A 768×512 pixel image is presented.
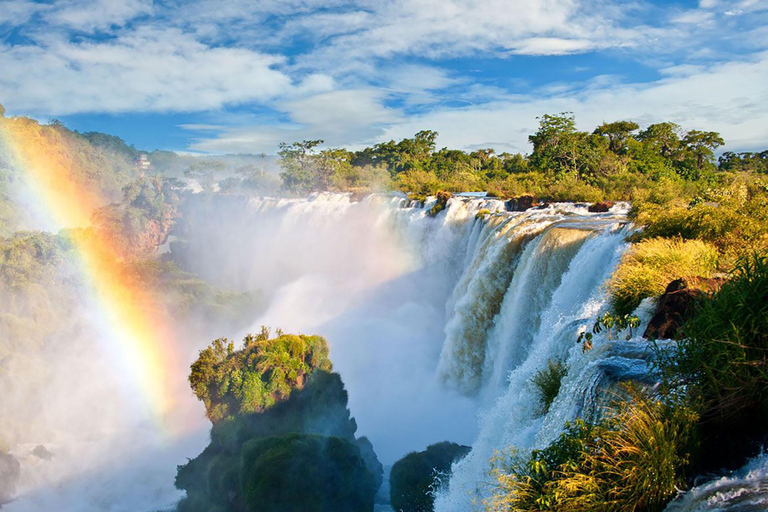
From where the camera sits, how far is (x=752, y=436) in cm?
377

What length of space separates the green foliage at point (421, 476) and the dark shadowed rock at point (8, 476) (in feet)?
44.5

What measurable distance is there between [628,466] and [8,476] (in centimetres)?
2041

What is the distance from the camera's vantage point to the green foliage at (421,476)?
11.4 meters

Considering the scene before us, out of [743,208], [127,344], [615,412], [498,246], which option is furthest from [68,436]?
[743,208]

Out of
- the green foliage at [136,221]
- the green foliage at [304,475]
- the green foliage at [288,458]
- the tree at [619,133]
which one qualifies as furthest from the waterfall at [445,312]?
the tree at [619,133]

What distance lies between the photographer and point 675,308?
17.8 feet

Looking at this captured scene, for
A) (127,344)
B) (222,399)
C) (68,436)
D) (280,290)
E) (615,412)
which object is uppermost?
(280,290)

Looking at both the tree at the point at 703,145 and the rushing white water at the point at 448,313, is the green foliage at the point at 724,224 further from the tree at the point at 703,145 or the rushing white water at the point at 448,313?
the tree at the point at 703,145

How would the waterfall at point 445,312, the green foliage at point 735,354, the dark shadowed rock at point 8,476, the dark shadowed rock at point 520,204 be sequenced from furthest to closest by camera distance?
1. the dark shadowed rock at point 520,204
2. the dark shadowed rock at point 8,476
3. the waterfall at point 445,312
4. the green foliage at point 735,354

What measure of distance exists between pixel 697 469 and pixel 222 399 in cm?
1261

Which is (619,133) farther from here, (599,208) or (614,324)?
(614,324)


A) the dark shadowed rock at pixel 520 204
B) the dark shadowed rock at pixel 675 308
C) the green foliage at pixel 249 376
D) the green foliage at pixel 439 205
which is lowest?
the dark shadowed rock at pixel 675 308

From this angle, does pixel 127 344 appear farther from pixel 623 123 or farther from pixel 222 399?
pixel 623 123

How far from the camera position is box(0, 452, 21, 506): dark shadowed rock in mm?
15586
